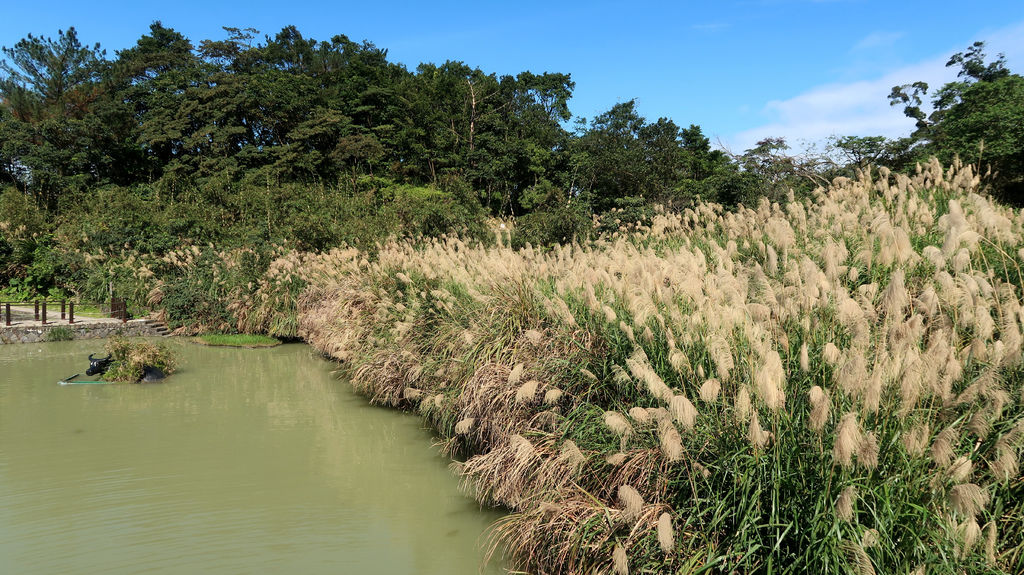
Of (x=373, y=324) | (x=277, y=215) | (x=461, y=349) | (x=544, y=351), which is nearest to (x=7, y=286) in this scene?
(x=277, y=215)

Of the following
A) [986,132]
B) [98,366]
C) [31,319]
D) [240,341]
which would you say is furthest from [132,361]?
[986,132]

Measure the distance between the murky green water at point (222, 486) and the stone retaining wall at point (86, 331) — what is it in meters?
5.95

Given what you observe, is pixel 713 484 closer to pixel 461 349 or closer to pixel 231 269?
pixel 461 349

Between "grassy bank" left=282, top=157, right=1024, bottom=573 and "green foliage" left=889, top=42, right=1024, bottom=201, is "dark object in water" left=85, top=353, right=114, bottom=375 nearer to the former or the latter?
"grassy bank" left=282, top=157, right=1024, bottom=573

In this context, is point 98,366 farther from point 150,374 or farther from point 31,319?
point 31,319

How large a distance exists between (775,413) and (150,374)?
38.9 feet

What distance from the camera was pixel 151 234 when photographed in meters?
20.9

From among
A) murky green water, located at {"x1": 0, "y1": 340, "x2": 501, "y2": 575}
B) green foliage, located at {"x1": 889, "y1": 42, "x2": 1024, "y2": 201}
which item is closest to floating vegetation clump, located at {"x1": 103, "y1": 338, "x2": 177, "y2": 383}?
murky green water, located at {"x1": 0, "y1": 340, "x2": 501, "y2": 575}

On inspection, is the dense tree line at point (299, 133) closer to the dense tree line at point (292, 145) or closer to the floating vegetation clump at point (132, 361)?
the dense tree line at point (292, 145)

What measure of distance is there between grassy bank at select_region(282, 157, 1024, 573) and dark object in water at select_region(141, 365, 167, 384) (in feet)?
26.0

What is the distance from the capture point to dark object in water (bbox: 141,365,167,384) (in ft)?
36.8

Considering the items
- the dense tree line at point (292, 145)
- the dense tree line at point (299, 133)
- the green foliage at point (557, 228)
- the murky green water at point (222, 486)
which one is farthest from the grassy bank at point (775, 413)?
the dense tree line at point (299, 133)

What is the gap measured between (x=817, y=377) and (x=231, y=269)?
54.9 feet

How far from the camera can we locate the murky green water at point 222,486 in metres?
4.74
